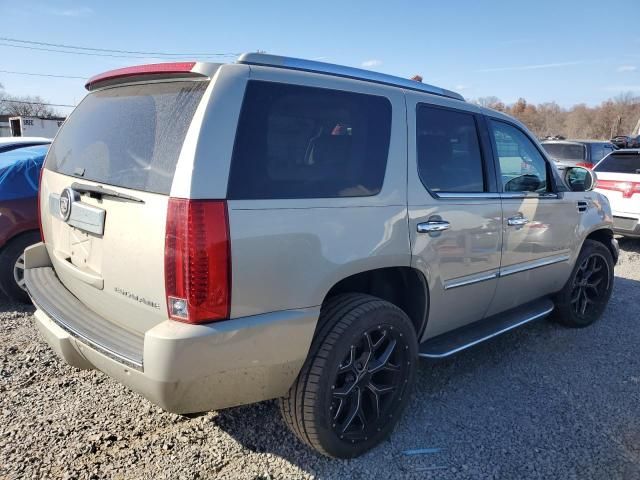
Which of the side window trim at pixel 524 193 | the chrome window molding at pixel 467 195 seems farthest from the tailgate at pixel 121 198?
the side window trim at pixel 524 193

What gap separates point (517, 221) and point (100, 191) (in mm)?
2681

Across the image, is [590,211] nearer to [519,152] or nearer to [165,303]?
[519,152]

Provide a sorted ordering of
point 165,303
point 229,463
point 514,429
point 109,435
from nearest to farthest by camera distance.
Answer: point 165,303 < point 229,463 < point 109,435 < point 514,429

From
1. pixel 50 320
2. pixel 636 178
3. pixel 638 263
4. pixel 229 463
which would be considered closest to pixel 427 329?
pixel 229 463

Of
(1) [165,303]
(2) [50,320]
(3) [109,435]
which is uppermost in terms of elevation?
(1) [165,303]

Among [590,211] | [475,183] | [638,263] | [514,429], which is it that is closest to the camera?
[514,429]

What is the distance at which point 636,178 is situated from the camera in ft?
24.1


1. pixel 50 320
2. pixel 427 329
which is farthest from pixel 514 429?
pixel 50 320

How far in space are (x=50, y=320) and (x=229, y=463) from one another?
1.19 metres

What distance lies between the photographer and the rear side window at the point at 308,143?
6.70ft

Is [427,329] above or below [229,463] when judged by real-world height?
above

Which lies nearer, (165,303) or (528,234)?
(165,303)

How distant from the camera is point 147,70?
2.27 metres

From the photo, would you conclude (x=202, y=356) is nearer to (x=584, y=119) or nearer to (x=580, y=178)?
(x=580, y=178)
